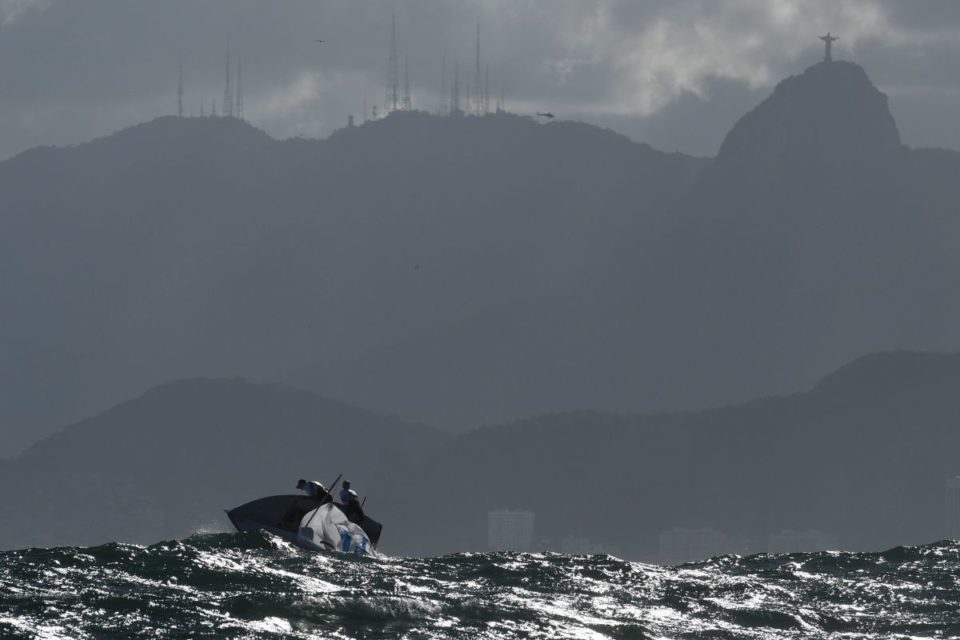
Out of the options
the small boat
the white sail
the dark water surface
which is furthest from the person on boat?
the dark water surface

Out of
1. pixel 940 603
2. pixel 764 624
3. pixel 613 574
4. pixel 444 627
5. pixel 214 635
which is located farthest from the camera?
pixel 613 574

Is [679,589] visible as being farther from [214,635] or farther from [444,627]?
[214,635]

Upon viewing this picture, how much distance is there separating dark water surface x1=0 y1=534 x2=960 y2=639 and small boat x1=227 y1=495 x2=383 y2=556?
144 centimetres

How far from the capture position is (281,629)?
6656 cm

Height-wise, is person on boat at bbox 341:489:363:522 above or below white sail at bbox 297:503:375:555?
above

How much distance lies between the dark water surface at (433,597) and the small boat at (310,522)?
1.44 m

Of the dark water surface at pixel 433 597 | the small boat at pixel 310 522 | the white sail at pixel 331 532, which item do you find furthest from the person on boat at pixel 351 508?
the dark water surface at pixel 433 597

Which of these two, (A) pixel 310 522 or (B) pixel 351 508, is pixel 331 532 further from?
(B) pixel 351 508

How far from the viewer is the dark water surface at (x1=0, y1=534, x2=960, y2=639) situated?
67.9 m

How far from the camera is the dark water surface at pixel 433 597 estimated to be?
223ft

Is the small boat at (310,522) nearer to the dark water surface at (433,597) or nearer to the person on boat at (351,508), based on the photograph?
the person on boat at (351,508)

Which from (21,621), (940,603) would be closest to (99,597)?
(21,621)

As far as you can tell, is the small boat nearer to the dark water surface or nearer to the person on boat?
the person on boat

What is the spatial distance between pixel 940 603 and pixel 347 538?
32.0 m
